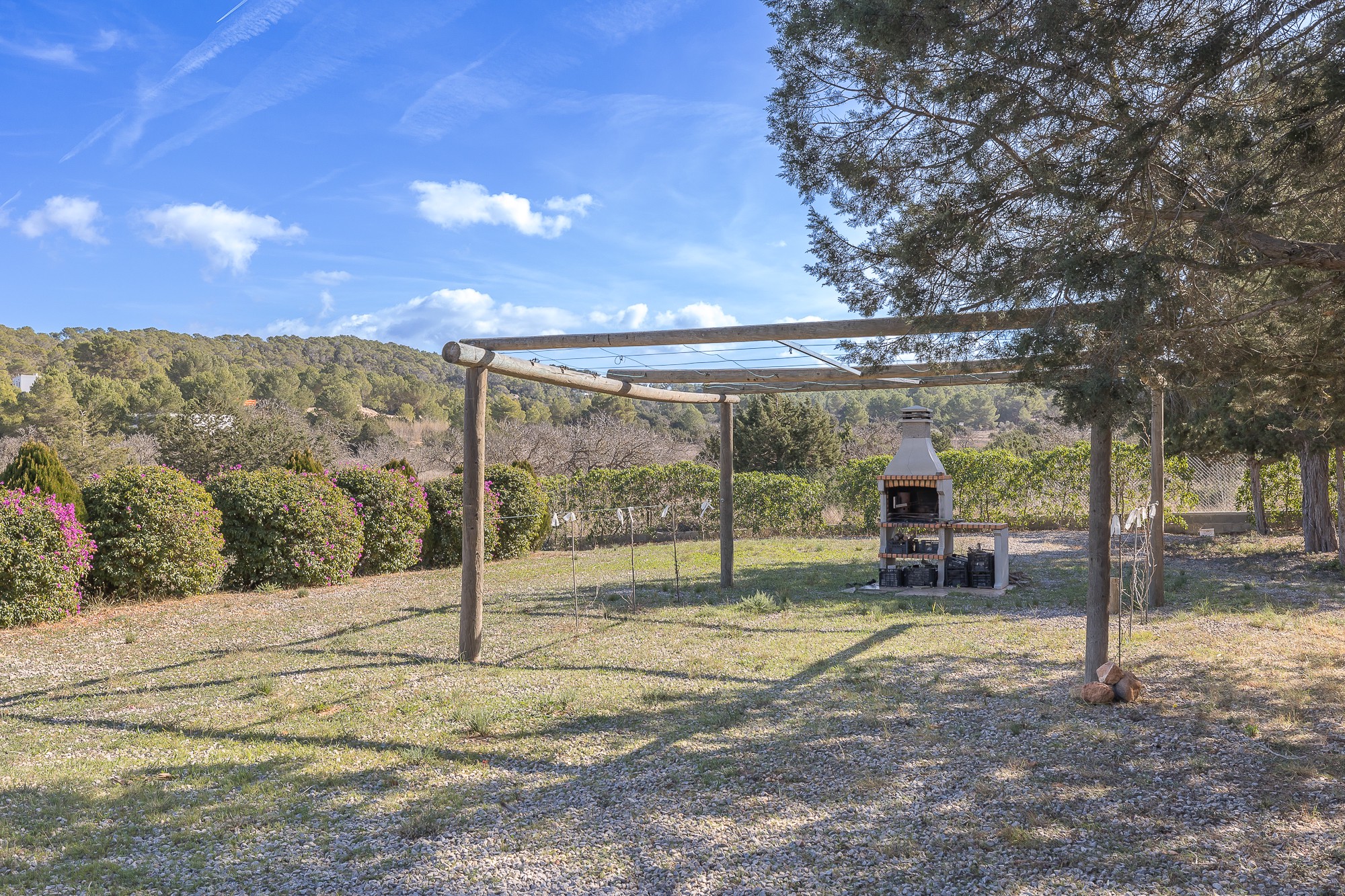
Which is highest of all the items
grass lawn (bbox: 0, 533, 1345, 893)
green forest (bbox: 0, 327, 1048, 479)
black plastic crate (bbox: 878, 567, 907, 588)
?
green forest (bbox: 0, 327, 1048, 479)

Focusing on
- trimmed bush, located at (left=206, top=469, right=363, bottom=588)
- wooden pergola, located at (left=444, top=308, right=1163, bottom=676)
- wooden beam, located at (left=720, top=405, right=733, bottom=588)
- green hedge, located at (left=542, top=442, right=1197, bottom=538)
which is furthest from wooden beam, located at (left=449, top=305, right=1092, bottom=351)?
green hedge, located at (left=542, top=442, right=1197, bottom=538)

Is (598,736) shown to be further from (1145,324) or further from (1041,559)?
(1041,559)

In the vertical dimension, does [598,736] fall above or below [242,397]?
below

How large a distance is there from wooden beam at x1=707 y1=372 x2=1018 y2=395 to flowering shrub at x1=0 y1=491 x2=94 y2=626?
7.53 meters

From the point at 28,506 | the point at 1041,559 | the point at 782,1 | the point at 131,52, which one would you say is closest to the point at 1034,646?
the point at 782,1

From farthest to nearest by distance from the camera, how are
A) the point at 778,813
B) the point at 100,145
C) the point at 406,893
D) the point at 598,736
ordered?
the point at 100,145 < the point at 598,736 < the point at 778,813 < the point at 406,893

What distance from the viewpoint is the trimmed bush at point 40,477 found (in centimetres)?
852

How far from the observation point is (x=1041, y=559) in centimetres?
1251

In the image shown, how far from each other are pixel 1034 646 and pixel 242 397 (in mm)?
34582

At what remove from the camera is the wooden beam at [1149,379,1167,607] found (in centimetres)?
795

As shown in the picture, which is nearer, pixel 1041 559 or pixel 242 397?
pixel 1041 559

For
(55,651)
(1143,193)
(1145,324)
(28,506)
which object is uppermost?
(1143,193)

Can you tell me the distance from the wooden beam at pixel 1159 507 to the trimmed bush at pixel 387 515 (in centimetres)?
1020

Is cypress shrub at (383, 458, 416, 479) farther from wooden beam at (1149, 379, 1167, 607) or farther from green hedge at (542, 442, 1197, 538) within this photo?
wooden beam at (1149, 379, 1167, 607)
